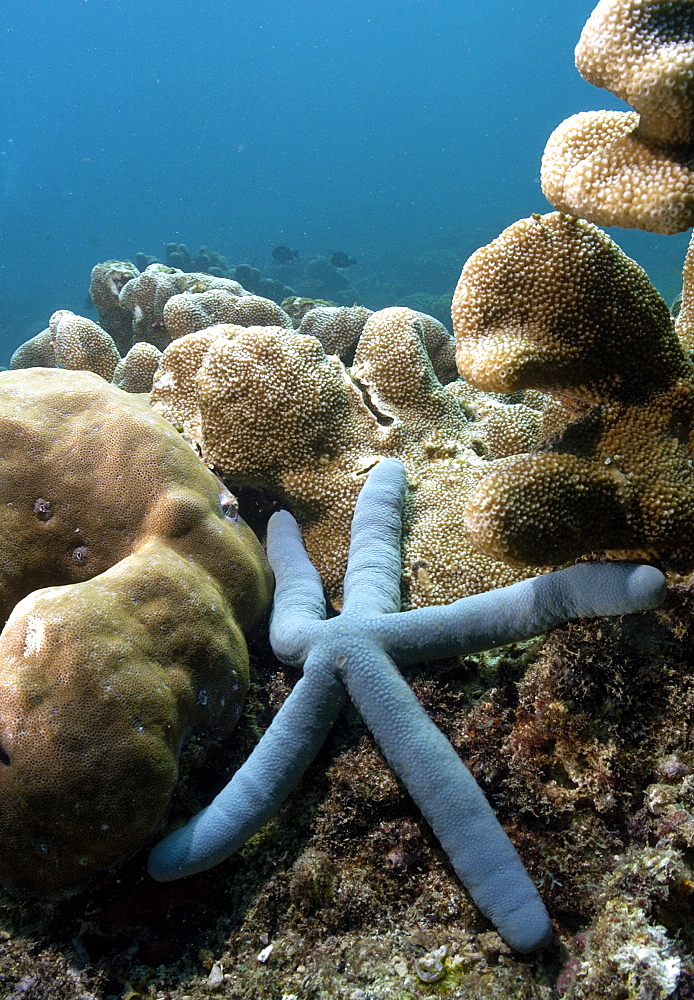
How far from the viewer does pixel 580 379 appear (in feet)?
6.45

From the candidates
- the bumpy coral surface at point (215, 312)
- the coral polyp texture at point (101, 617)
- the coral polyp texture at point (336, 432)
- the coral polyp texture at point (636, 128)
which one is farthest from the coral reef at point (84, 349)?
the coral polyp texture at point (636, 128)

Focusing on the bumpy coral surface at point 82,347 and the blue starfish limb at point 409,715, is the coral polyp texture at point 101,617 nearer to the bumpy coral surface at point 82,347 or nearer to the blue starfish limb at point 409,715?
the blue starfish limb at point 409,715

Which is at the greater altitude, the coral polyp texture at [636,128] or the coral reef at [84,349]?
the coral polyp texture at [636,128]

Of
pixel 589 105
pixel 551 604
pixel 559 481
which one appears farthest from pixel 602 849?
Answer: pixel 589 105

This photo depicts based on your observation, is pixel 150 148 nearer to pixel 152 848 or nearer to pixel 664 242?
pixel 664 242

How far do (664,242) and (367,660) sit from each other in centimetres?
6156

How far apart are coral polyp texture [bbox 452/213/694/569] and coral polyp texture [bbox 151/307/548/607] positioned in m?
0.96

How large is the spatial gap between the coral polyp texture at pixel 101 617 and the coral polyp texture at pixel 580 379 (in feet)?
4.43

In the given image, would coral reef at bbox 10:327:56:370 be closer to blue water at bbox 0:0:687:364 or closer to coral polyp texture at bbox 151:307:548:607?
coral polyp texture at bbox 151:307:548:607

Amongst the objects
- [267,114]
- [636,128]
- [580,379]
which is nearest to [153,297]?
[580,379]

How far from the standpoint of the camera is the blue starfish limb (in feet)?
6.10

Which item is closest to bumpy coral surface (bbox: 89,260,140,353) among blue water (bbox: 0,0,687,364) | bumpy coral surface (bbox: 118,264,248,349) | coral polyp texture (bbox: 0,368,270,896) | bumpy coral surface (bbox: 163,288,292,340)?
bumpy coral surface (bbox: 118,264,248,349)

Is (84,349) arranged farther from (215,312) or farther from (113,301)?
(113,301)

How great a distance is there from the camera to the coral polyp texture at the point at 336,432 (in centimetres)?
293
